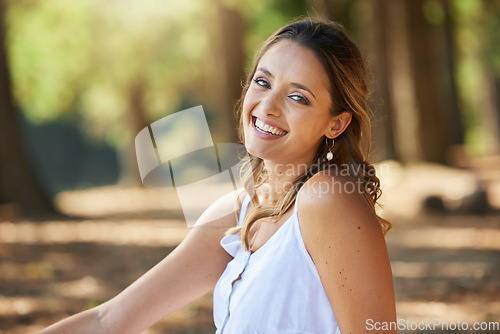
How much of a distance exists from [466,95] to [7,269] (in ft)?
112

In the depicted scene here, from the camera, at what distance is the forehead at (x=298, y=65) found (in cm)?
212

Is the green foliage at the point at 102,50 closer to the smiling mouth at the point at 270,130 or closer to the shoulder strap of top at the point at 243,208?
the shoulder strap of top at the point at 243,208

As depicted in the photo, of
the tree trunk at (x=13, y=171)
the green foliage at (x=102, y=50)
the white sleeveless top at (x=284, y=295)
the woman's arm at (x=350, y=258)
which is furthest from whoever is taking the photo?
the green foliage at (x=102, y=50)

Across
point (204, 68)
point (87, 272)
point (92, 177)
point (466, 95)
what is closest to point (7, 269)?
point (87, 272)

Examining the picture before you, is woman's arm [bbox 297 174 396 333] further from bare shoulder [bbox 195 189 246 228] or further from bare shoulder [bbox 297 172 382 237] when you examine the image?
bare shoulder [bbox 195 189 246 228]

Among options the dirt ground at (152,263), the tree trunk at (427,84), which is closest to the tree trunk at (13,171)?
the dirt ground at (152,263)

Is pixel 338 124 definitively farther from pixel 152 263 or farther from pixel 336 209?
pixel 152 263

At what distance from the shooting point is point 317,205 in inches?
75.1

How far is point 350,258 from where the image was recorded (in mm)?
1846

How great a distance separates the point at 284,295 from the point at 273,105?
0.65 meters

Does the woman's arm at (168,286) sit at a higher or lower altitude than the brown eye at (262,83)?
lower

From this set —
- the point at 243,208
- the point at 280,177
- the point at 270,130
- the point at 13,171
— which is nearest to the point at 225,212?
the point at 243,208

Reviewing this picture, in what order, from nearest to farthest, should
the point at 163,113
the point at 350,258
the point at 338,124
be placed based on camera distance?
1. the point at 350,258
2. the point at 338,124
3. the point at 163,113

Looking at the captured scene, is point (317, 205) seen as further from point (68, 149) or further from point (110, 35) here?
point (68, 149)
